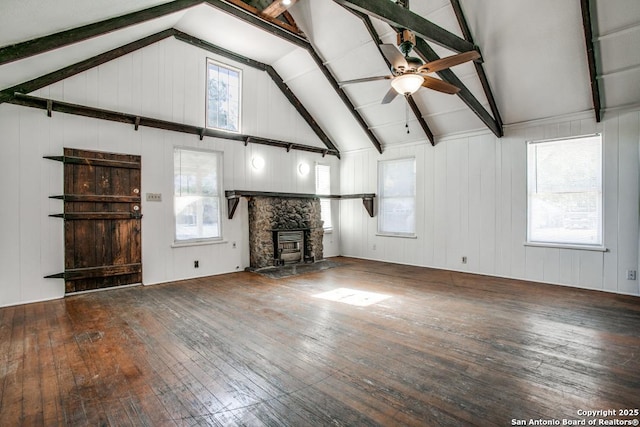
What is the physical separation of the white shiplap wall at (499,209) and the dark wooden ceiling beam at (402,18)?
253 cm

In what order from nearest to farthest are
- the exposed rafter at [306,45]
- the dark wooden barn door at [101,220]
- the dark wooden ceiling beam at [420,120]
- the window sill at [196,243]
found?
the dark wooden barn door at [101,220], the exposed rafter at [306,45], the window sill at [196,243], the dark wooden ceiling beam at [420,120]

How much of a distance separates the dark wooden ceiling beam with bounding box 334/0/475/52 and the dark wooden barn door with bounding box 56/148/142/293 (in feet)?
13.8

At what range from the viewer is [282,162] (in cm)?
731

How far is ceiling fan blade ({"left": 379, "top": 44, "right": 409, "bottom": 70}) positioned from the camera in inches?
126

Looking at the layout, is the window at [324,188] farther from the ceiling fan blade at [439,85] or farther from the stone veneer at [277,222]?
the ceiling fan blade at [439,85]

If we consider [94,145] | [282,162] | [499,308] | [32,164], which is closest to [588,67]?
[499,308]

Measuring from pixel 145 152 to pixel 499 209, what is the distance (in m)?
6.29

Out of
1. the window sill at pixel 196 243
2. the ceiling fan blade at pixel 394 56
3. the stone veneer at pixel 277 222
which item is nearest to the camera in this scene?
the ceiling fan blade at pixel 394 56

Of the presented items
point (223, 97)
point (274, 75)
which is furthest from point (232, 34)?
point (274, 75)

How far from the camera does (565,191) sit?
5.26 meters

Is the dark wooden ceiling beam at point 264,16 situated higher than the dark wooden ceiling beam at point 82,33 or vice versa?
the dark wooden ceiling beam at point 264,16

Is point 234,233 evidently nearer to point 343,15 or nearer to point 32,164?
point 32,164

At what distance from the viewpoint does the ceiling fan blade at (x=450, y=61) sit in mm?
3396

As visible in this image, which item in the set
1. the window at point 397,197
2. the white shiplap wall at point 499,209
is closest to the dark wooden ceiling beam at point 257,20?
the white shiplap wall at point 499,209
